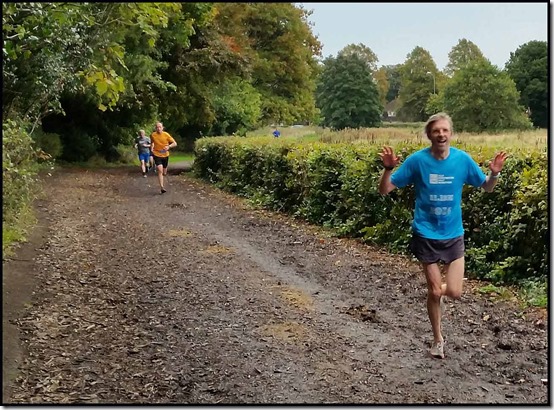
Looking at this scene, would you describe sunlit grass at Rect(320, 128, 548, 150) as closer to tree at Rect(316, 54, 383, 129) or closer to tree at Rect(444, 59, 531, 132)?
tree at Rect(444, 59, 531, 132)

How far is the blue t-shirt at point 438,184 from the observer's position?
409 cm

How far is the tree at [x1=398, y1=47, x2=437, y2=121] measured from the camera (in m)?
5.16

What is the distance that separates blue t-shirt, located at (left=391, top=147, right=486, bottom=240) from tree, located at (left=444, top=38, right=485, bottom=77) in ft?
3.35

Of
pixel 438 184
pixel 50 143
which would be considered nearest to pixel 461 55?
pixel 438 184

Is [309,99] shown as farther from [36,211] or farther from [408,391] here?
[36,211]

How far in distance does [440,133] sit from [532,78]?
5.89 ft

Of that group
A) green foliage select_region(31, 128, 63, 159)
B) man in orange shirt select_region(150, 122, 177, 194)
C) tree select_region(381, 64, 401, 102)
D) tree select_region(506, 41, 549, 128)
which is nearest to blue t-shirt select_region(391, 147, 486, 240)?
tree select_region(381, 64, 401, 102)

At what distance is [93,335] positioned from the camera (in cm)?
505

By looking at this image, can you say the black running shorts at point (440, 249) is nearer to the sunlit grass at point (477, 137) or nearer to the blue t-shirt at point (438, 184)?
the blue t-shirt at point (438, 184)

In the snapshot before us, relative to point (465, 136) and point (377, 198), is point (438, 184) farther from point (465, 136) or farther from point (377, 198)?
point (377, 198)

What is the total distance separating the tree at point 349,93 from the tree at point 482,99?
674 millimetres

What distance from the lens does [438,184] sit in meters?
4.09

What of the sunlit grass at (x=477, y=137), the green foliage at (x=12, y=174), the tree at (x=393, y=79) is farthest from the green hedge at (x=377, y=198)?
the green foliage at (x=12, y=174)

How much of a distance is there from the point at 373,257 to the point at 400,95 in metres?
3.11
